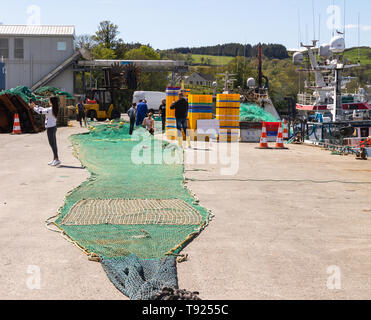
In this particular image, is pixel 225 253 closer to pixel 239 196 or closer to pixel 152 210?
pixel 152 210

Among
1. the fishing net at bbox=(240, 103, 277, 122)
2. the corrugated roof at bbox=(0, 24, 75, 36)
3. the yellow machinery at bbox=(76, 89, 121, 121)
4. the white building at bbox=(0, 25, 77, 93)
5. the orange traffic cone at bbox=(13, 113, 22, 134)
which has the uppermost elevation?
the corrugated roof at bbox=(0, 24, 75, 36)

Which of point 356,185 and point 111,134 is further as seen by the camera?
point 111,134

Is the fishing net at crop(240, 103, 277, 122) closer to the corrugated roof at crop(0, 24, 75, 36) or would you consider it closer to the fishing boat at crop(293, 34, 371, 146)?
the fishing boat at crop(293, 34, 371, 146)

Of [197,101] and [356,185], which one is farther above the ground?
[197,101]

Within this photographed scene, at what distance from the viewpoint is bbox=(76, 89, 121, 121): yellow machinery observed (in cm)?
4088

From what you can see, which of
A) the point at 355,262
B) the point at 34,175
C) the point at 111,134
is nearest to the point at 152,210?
the point at 355,262

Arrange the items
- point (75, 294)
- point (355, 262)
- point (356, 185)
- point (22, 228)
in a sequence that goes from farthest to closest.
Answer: point (356, 185) < point (22, 228) < point (355, 262) < point (75, 294)

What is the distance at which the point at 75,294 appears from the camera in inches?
178

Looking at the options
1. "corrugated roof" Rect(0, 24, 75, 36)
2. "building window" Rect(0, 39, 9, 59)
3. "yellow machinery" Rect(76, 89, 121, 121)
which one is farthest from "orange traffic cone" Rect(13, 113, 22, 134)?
"building window" Rect(0, 39, 9, 59)

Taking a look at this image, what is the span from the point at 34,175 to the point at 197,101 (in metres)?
10.6

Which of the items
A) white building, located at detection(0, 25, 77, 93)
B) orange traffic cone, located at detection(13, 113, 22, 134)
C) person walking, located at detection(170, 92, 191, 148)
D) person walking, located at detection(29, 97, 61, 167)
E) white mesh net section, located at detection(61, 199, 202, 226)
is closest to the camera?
white mesh net section, located at detection(61, 199, 202, 226)

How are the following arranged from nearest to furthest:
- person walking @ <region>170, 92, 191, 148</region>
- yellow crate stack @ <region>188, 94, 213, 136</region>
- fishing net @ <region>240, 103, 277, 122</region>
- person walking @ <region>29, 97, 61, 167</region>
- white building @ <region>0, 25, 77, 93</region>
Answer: person walking @ <region>29, 97, 61, 167</region>
person walking @ <region>170, 92, 191, 148</region>
yellow crate stack @ <region>188, 94, 213, 136</region>
fishing net @ <region>240, 103, 277, 122</region>
white building @ <region>0, 25, 77, 93</region>

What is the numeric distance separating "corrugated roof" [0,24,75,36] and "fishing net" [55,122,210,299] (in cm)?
4285
